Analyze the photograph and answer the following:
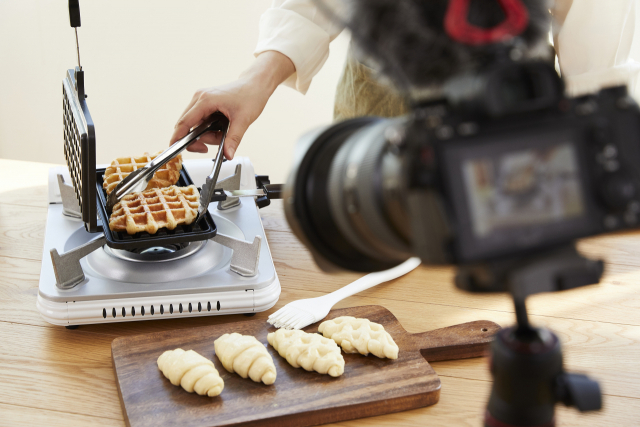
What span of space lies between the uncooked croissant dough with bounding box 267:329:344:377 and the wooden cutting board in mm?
16

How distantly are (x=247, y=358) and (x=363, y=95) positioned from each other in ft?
3.16

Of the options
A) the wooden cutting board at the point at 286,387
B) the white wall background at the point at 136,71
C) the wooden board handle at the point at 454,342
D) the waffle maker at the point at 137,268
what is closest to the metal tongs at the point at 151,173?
the waffle maker at the point at 137,268

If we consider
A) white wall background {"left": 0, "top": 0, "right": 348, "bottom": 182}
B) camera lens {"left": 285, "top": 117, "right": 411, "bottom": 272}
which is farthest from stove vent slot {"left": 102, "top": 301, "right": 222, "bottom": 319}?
white wall background {"left": 0, "top": 0, "right": 348, "bottom": 182}

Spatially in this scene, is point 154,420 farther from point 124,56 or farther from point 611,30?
point 124,56

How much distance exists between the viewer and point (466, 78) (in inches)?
17.3

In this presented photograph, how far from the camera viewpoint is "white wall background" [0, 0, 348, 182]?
3.15m

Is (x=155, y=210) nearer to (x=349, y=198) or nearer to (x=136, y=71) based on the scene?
(x=349, y=198)

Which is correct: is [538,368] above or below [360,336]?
above

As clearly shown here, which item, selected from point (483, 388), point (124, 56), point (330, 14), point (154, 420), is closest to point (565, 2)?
point (483, 388)

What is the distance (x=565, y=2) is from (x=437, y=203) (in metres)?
1.07

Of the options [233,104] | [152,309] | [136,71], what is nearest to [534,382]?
[152,309]

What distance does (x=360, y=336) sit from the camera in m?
0.96

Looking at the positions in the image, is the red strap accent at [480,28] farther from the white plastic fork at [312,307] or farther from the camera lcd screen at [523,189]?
the white plastic fork at [312,307]

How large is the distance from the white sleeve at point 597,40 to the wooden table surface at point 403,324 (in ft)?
1.27
